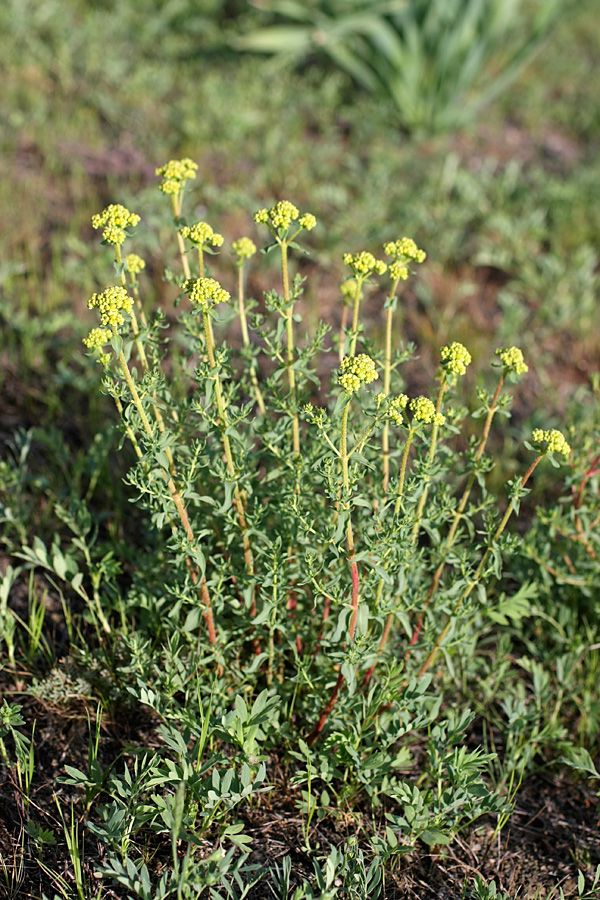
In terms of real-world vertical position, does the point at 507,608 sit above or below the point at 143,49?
below

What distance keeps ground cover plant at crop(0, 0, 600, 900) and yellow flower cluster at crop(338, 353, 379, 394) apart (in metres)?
0.05

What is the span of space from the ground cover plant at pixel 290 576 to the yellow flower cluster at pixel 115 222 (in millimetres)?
175

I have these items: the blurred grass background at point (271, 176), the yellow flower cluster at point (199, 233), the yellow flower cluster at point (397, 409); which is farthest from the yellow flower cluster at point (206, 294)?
the blurred grass background at point (271, 176)

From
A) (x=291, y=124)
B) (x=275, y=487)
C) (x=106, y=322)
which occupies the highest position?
(x=291, y=124)

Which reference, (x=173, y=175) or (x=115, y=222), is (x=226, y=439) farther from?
(x=173, y=175)

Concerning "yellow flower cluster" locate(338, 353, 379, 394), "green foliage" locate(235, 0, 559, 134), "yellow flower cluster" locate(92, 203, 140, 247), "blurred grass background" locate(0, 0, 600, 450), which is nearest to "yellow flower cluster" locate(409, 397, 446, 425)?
"yellow flower cluster" locate(338, 353, 379, 394)

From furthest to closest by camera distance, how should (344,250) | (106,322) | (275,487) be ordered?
(344,250), (275,487), (106,322)

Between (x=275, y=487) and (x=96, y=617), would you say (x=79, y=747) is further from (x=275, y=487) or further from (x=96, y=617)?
A: (x=275, y=487)

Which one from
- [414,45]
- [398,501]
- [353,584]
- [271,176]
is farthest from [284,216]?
[414,45]

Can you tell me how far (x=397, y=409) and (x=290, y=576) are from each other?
2.05 feet

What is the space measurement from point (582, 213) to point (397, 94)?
1.70 m

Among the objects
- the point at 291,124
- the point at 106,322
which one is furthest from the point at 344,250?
the point at 106,322

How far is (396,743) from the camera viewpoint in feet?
6.92

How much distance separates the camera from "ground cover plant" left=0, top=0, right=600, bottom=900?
1.76m
